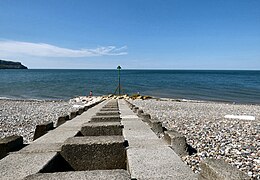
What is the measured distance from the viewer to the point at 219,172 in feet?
5.67

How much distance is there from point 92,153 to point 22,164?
0.84 metres

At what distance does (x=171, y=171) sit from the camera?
218cm

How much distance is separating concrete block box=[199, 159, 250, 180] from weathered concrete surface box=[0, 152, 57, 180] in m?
1.77

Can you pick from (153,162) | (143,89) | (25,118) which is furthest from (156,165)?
(143,89)

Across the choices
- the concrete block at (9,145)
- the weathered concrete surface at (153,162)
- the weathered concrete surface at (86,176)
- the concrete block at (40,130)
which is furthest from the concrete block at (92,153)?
the concrete block at (40,130)

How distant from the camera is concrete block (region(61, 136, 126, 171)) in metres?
2.66

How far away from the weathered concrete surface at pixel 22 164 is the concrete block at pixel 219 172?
177cm

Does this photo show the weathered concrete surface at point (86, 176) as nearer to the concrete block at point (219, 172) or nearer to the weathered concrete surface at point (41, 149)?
the concrete block at point (219, 172)

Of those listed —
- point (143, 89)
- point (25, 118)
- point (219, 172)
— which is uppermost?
point (219, 172)

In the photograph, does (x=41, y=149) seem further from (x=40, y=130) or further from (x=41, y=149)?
(x=40, y=130)

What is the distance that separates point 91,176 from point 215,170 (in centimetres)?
114

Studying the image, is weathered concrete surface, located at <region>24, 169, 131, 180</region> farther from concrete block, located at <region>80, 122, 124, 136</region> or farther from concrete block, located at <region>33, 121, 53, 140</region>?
concrete block, located at <region>33, 121, 53, 140</region>

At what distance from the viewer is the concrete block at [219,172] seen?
1648 millimetres

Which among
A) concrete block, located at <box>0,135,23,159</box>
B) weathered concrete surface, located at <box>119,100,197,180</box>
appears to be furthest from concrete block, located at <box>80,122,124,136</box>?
concrete block, located at <box>0,135,23,159</box>
